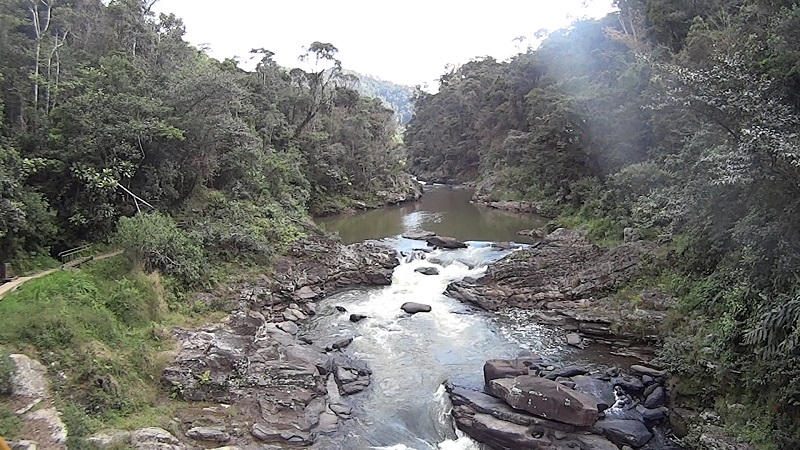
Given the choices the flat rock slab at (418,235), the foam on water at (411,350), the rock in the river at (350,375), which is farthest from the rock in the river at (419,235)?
the rock in the river at (350,375)

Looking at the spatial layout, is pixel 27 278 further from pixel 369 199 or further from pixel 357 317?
pixel 369 199

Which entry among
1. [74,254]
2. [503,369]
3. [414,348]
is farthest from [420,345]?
[74,254]

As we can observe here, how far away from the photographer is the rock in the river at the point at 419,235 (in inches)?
1303

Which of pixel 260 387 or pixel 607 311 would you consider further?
pixel 607 311

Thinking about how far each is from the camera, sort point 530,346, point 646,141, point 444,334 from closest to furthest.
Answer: point 530,346, point 444,334, point 646,141

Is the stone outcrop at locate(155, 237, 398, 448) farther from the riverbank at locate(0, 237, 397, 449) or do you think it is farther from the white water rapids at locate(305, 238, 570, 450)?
the white water rapids at locate(305, 238, 570, 450)

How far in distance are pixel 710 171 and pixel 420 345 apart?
10.5 metres

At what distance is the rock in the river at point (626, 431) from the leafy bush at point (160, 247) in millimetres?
14567

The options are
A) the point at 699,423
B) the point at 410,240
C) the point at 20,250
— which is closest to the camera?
the point at 699,423

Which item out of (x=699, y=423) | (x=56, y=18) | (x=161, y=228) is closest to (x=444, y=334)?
(x=699, y=423)

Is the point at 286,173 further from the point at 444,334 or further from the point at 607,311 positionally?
the point at 607,311

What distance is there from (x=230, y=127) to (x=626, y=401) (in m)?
18.6

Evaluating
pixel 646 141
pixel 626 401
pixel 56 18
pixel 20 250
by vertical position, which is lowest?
pixel 626 401

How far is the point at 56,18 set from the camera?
2281 centimetres
